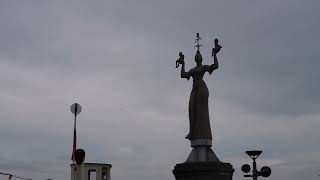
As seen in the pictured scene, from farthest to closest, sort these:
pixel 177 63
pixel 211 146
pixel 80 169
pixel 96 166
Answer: pixel 96 166 → pixel 177 63 → pixel 211 146 → pixel 80 169

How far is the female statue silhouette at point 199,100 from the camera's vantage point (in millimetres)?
18375

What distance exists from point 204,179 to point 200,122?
94.1 inches

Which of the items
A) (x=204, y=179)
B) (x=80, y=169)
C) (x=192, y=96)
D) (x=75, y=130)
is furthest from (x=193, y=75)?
(x=80, y=169)

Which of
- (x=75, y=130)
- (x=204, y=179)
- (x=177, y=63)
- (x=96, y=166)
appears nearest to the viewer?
(x=75, y=130)

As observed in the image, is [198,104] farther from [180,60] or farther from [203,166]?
[203,166]

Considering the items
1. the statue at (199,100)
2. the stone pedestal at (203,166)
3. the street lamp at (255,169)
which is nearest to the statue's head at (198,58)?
the statue at (199,100)

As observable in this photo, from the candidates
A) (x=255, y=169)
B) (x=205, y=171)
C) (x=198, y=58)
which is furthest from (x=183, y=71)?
(x=255, y=169)

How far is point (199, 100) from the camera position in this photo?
18781 millimetres

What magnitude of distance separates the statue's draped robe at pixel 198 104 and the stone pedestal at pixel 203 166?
0.50 m

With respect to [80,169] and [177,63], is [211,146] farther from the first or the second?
[80,169]

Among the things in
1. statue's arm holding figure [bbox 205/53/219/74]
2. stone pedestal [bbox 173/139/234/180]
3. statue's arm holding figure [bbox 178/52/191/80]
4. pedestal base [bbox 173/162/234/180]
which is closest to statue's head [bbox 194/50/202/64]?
statue's arm holding figure [bbox 205/53/219/74]

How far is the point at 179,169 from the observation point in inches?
688

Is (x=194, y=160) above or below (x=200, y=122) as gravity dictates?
below

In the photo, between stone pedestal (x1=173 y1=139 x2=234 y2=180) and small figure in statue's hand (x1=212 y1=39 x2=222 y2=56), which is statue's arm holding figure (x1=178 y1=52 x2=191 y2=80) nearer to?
small figure in statue's hand (x1=212 y1=39 x2=222 y2=56)
